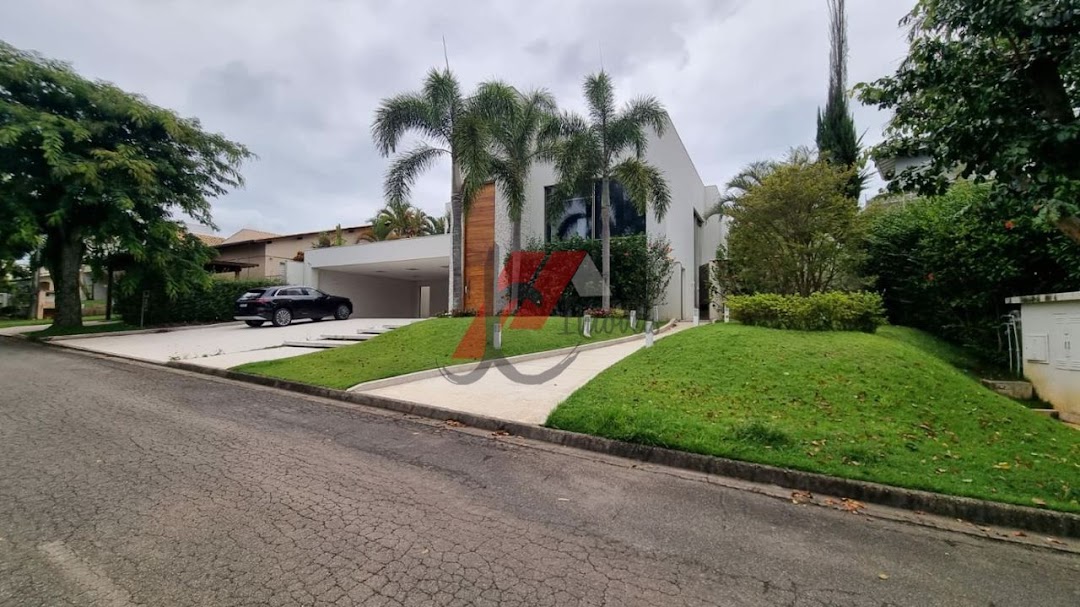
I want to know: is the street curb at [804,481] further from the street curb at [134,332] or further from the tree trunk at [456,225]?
the street curb at [134,332]

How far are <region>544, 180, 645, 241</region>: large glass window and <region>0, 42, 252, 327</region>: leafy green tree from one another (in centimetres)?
1415

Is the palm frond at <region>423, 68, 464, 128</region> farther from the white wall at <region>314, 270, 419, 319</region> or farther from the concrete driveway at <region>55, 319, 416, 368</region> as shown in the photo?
the white wall at <region>314, 270, 419, 319</region>

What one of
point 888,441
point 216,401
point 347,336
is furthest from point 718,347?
point 347,336

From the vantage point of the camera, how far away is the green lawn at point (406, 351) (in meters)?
8.39

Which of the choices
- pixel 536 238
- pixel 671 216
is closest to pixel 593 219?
pixel 536 238

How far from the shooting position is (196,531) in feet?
9.75

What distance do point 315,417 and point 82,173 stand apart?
49.3ft

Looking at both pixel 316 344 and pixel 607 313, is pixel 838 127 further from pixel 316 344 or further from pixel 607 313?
pixel 316 344

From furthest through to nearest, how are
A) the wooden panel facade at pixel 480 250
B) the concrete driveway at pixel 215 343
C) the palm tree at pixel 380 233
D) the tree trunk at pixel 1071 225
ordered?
1. the palm tree at pixel 380 233
2. the wooden panel facade at pixel 480 250
3. the concrete driveway at pixel 215 343
4. the tree trunk at pixel 1071 225

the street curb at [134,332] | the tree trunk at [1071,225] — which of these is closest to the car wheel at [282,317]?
the street curb at [134,332]

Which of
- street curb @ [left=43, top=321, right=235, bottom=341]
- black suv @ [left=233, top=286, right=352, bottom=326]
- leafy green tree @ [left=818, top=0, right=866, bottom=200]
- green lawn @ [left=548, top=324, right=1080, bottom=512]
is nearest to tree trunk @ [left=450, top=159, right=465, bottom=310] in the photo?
black suv @ [left=233, top=286, right=352, bottom=326]

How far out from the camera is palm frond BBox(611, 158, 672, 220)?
571 inches

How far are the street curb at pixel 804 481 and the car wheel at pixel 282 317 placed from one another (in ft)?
44.7

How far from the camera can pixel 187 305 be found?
19453 mm
